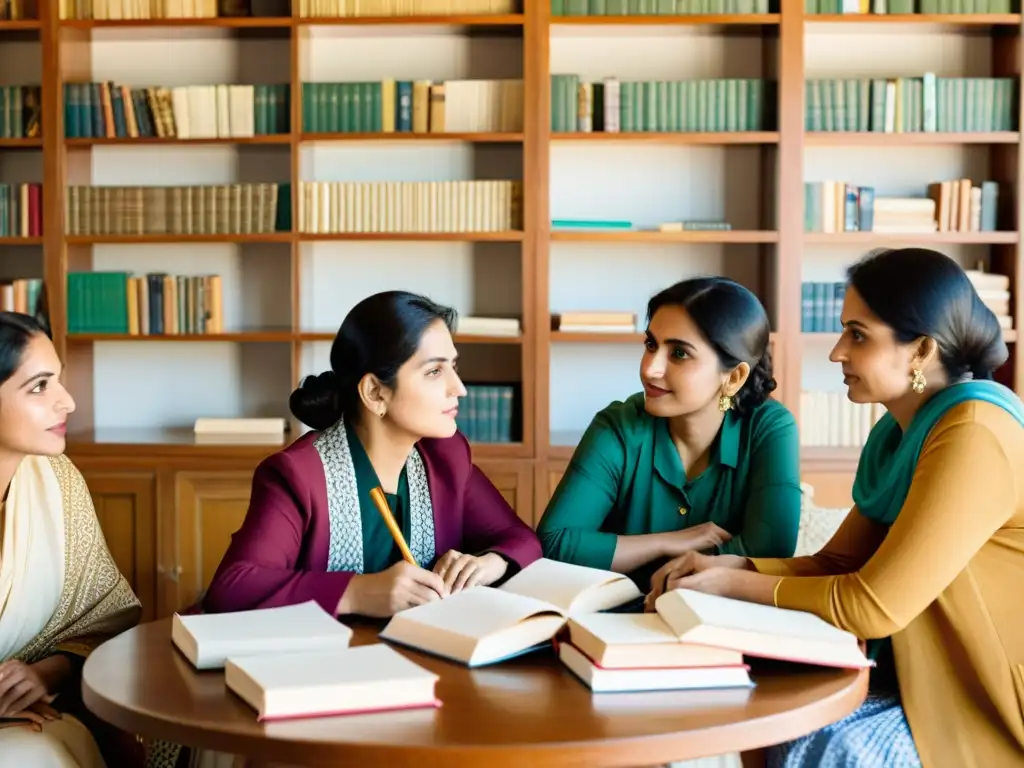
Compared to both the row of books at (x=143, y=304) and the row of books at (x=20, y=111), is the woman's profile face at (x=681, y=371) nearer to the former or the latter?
the row of books at (x=143, y=304)

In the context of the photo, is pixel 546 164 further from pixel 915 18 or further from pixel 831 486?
pixel 831 486

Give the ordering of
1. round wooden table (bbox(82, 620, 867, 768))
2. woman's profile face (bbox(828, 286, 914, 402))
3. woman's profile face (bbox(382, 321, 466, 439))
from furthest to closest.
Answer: woman's profile face (bbox(382, 321, 466, 439)), woman's profile face (bbox(828, 286, 914, 402)), round wooden table (bbox(82, 620, 867, 768))

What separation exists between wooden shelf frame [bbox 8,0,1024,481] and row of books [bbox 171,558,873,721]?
2.51 meters

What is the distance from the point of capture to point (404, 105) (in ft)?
13.8

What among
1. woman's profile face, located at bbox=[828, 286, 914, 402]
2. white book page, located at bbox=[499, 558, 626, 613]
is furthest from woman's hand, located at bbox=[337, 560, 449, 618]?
woman's profile face, located at bbox=[828, 286, 914, 402]

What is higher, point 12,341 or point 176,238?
point 176,238

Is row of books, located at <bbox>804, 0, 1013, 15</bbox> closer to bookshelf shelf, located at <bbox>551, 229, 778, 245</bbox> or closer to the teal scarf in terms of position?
bookshelf shelf, located at <bbox>551, 229, 778, 245</bbox>

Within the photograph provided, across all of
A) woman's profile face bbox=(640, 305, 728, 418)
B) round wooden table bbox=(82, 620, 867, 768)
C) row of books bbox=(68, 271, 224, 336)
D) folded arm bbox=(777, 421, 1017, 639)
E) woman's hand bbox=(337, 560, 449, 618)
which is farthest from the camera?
row of books bbox=(68, 271, 224, 336)

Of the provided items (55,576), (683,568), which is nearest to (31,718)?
(55,576)

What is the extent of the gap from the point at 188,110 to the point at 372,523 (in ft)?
8.57

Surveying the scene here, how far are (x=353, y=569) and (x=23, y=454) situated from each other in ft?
1.89

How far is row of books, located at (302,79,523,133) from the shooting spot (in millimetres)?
4207

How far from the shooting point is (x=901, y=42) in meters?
4.42

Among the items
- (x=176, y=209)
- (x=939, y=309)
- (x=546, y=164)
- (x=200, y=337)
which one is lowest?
(x=200, y=337)
